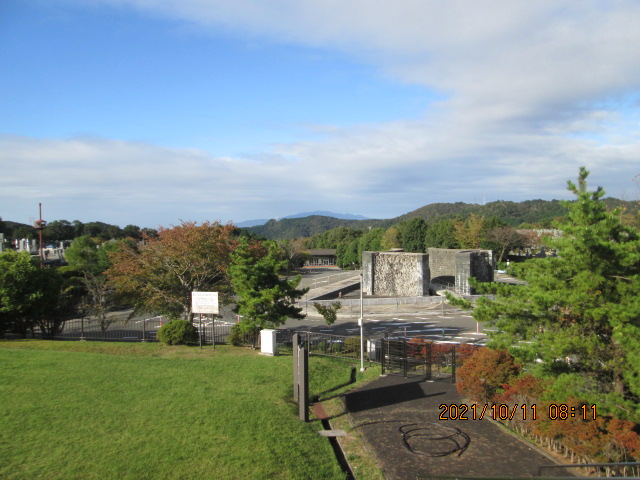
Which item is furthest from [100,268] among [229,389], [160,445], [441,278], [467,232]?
[467,232]

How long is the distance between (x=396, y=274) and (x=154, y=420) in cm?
3405

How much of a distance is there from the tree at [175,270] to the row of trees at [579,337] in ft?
43.4

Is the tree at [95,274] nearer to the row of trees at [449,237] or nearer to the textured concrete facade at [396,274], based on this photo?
the textured concrete facade at [396,274]

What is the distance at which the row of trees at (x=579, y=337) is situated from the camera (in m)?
7.97

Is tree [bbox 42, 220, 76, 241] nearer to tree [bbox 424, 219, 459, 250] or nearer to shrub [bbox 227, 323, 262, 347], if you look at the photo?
tree [bbox 424, 219, 459, 250]

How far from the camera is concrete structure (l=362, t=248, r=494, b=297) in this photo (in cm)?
3944

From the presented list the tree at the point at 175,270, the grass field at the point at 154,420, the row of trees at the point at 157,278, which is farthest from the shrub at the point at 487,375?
the tree at the point at 175,270

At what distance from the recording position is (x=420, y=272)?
3969 cm

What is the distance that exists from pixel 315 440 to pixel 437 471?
2.37 m

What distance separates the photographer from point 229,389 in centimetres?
1122

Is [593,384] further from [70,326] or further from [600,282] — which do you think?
[70,326]

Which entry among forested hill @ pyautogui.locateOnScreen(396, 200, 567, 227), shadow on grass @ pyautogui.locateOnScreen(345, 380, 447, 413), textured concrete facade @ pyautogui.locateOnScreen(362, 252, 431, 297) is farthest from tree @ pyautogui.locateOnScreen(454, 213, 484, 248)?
forested hill @ pyautogui.locateOnScreen(396, 200, 567, 227)

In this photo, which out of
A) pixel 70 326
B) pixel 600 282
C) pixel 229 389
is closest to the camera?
pixel 600 282
